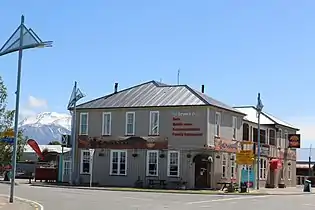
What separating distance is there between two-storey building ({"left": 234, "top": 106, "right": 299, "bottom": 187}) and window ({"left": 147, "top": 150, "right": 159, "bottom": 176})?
429 inches

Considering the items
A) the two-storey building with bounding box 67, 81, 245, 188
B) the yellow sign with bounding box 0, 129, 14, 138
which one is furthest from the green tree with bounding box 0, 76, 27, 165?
the two-storey building with bounding box 67, 81, 245, 188

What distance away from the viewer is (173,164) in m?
49.1

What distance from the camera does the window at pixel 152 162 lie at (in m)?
49.6

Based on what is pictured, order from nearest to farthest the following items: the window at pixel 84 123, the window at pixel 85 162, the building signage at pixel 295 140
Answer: the window at pixel 85 162, the window at pixel 84 123, the building signage at pixel 295 140

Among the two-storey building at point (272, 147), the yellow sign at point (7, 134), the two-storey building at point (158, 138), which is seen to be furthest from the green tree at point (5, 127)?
the two-storey building at point (272, 147)

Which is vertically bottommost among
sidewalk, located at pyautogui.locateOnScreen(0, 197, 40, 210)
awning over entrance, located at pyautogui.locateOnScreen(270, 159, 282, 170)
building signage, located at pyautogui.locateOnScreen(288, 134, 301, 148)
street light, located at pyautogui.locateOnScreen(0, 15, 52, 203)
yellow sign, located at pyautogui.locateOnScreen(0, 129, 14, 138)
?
sidewalk, located at pyautogui.locateOnScreen(0, 197, 40, 210)

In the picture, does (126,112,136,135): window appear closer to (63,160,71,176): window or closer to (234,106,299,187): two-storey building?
(63,160,71,176): window

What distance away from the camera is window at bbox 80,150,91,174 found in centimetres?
5244

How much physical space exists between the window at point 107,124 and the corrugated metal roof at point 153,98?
29.1 inches

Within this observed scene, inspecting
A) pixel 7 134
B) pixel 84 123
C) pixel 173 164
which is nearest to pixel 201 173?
pixel 173 164

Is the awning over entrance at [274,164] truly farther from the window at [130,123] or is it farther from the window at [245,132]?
the window at [130,123]

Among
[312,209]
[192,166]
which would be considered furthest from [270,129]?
[312,209]

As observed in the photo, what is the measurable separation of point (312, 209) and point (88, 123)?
91.1 ft

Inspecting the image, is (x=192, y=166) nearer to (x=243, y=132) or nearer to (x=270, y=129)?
(x=243, y=132)
